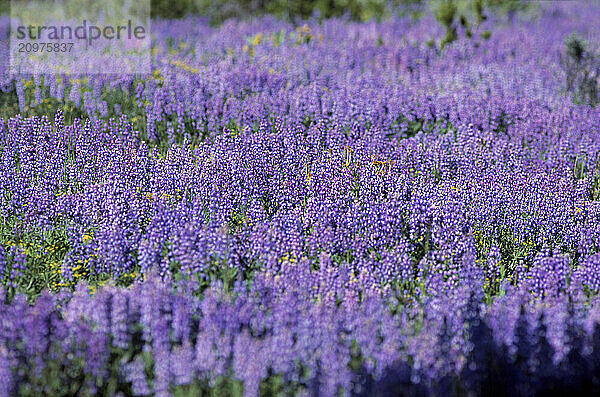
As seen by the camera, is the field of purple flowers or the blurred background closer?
the field of purple flowers

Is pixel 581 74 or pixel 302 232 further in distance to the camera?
pixel 581 74

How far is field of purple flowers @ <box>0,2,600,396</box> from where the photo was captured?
355cm

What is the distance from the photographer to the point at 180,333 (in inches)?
150

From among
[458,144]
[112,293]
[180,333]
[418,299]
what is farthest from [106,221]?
[458,144]

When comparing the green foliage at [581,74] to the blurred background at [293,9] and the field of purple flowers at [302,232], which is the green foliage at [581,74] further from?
the blurred background at [293,9]

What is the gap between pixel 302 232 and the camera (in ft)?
16.5

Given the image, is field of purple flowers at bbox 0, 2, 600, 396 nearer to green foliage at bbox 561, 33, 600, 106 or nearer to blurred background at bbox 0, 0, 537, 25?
green foliage at bbox 561, 33, 600, 106

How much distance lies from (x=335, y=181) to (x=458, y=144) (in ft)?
6.11

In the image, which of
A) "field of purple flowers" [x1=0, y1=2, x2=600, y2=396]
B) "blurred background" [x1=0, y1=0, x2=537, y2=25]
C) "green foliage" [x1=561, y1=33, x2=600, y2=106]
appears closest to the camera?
"field of purple flowers" [x1=0, y1=2, x2=600, y2=396]

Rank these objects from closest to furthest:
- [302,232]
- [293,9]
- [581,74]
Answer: [302,232], [581,74], [293,9]

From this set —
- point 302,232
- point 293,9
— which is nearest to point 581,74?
point 302,232

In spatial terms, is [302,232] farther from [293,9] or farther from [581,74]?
[293,9]

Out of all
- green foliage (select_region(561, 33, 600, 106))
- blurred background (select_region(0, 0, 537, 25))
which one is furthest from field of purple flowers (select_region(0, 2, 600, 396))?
blurred background (select_region(0, 0, 537, 25))

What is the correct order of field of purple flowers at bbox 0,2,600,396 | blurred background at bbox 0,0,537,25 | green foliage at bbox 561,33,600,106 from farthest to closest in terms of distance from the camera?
1. blurred background at bbox 0,0,537,25
2. green foliage at bbox 561,33,600,106
3. field of purple flowers at bbox 0,2,600,396
